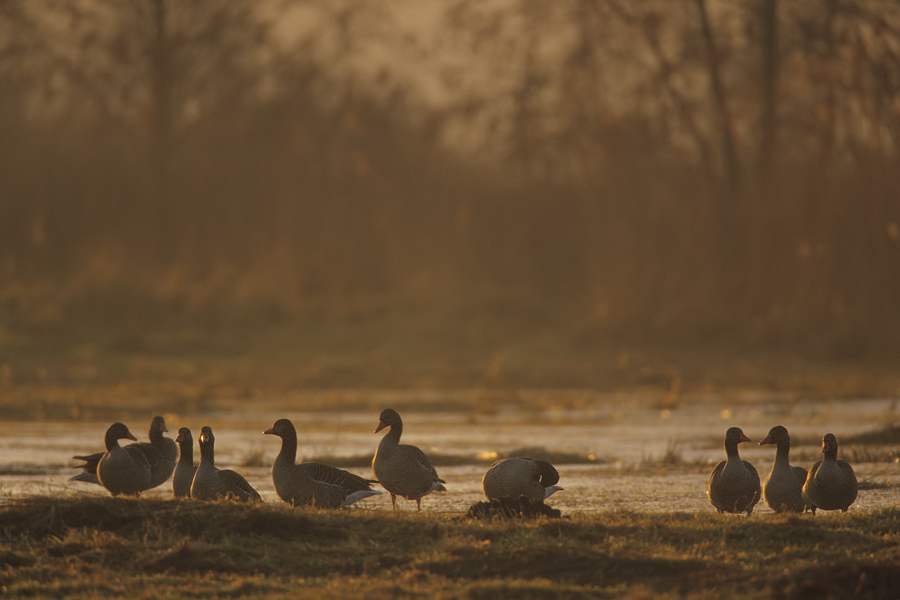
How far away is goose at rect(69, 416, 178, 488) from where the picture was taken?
1098cm

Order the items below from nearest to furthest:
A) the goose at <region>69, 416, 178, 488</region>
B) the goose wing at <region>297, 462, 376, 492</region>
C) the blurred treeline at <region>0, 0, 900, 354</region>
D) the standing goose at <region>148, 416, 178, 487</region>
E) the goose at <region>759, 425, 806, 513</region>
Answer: the goose at <region>759, 425, 806, 513</region>, the goose wing at <region>297, 462, 376, 492</region>, the goose at <region>69, 416, 178, 488</region>, the standing goose at <region>148, 416, 178, 487</region>, the blurred treeline at <region>0, 0, 900, 354</region>

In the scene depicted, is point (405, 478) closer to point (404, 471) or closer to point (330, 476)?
point (404, 471)

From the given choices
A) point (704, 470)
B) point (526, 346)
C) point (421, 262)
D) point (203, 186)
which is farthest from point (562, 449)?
point (203, 186)

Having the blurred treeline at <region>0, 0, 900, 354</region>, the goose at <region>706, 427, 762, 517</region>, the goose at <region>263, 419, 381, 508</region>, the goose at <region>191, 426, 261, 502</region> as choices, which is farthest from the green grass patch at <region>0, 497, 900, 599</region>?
the blurred treeline at <region>0, 0, 900, 354</region>

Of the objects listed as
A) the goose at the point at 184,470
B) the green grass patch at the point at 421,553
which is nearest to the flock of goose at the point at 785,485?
the green grass patch at the point at 421,553

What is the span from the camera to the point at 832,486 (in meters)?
9.60

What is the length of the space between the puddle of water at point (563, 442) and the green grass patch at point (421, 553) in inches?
69.6

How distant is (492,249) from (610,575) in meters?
27.2

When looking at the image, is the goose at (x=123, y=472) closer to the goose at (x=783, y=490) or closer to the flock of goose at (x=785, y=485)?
the flock of goose at (x=785, y=485)

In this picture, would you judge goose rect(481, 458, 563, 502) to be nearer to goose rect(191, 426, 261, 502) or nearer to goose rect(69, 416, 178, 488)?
goose rect(191, 426, 261, 502)

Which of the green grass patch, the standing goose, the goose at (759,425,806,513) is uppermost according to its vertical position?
the standing goose

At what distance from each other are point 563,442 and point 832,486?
22.2 ft

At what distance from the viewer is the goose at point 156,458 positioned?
11.0 metres

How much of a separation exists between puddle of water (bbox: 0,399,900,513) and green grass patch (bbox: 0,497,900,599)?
1.77 m
